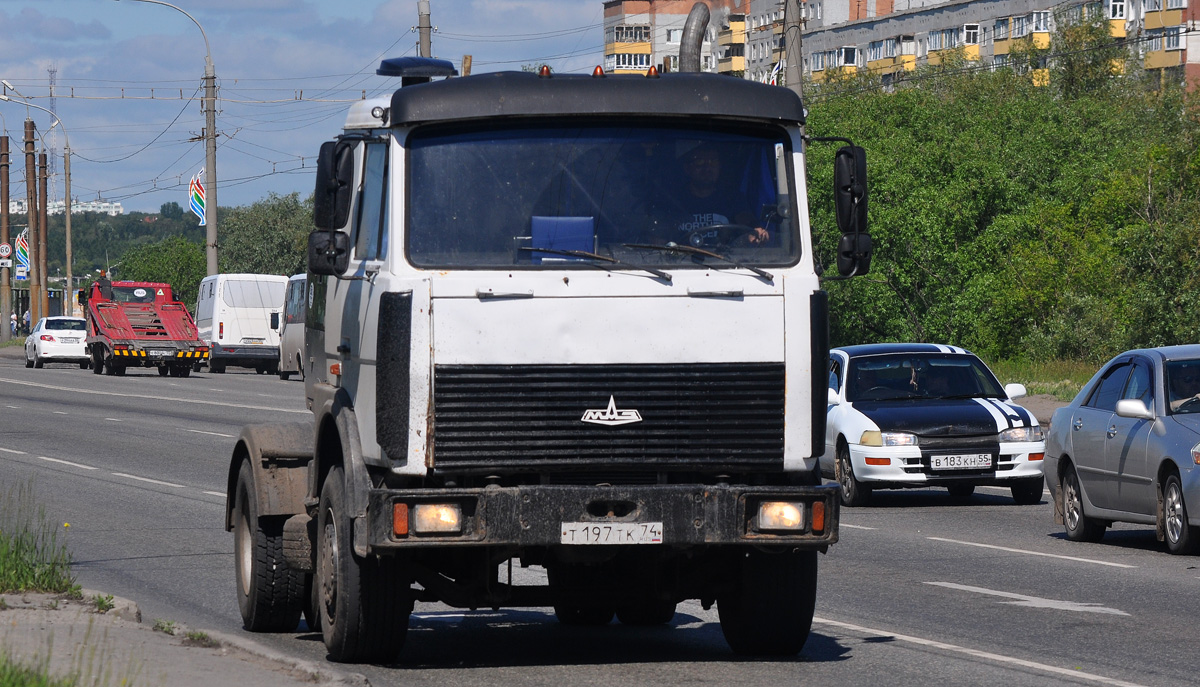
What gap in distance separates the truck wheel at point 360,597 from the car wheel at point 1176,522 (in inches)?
273

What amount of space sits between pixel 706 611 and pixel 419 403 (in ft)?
11.9

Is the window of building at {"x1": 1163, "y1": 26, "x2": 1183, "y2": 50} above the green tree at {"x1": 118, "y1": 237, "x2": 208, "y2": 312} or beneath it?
above

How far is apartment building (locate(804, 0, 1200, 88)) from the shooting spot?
93500 mm

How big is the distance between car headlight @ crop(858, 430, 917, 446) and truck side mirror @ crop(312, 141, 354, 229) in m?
9.84

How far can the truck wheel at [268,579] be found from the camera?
8969 millimetres

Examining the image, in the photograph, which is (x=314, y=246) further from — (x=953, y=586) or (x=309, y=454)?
(x=953, y=586)

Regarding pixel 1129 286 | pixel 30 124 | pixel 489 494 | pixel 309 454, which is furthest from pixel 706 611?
pixel 30 124

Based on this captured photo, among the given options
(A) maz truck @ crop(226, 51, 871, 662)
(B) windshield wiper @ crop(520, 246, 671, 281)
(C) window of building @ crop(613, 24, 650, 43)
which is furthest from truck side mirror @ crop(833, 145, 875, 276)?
(C) window of building @ crop(613, 24, 650, 43)

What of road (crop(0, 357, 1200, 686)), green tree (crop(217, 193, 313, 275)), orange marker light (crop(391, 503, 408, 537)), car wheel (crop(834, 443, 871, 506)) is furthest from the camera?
green tree (crop(217, 193, 313, 275))

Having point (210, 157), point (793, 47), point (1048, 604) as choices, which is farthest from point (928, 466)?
point (210, 157)

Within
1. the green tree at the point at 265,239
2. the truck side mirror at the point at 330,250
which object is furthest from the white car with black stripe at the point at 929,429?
the green tree at the point at 265,239

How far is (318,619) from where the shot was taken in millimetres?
9234

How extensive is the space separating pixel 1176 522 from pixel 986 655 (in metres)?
5.06

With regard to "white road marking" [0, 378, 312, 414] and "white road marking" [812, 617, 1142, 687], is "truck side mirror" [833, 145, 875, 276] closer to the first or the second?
"white road marking" [812, 617, 1142, 687]
